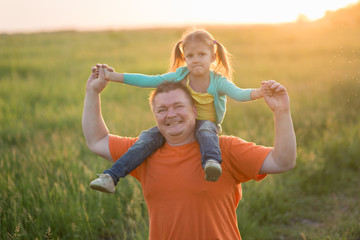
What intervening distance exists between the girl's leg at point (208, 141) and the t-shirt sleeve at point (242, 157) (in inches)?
5.1

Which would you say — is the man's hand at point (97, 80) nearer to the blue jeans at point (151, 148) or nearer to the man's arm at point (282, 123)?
the blue jeans at point (151, 148)

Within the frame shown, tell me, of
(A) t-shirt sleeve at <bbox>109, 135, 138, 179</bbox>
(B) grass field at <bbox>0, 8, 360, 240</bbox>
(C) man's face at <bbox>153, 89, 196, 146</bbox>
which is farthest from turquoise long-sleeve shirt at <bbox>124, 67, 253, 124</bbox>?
(B) grass field at <bbox>0, 8, 360, 240</bbox>

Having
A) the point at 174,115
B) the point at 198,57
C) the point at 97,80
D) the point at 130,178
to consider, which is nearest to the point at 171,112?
the point at 174,115

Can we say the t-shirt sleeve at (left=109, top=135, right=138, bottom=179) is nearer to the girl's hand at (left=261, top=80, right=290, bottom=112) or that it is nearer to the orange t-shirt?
the orange t-shirt

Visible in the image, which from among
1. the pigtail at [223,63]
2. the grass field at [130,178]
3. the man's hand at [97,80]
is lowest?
the grass field at [130,178]

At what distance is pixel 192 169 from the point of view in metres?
2.30

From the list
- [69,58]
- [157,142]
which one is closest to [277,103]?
[157,142]

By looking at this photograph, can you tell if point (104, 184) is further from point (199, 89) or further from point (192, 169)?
point (199, 89)

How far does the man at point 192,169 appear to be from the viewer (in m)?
2.13

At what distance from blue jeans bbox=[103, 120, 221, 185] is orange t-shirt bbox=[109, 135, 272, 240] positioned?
96 millimetres

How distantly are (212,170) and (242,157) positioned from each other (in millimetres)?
341

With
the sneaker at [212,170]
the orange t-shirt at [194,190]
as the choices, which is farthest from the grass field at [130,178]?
the sneaker at [212,170]

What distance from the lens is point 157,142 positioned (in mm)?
2496

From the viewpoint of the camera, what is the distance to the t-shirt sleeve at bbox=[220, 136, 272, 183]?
2254mm
